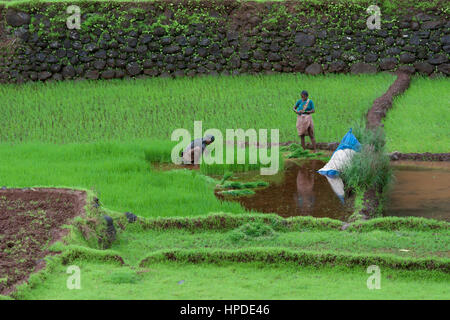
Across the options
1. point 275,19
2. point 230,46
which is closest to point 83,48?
point 230,46

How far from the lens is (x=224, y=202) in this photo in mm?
7270

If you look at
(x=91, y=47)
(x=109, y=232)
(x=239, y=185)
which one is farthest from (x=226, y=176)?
(x=91, y=47)

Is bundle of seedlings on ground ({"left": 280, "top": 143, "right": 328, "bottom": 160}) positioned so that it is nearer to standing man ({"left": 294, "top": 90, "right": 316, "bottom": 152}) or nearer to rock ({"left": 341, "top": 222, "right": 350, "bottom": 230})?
standing man ({"left": 294, "top": 90, "right": 316, "bottom": 152})

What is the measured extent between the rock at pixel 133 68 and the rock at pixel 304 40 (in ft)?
10.4

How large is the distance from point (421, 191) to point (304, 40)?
287 inches

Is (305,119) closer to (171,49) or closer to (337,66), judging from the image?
(337,66)

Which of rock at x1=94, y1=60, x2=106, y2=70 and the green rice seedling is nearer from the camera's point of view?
the green rice seedling

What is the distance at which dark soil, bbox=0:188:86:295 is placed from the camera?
4.86m

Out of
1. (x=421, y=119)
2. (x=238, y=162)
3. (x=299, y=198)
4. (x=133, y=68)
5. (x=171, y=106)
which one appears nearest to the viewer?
(x=299, y=198)

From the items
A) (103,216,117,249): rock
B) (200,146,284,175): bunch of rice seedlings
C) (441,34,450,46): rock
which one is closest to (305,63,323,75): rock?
(441,34,450,46): rock

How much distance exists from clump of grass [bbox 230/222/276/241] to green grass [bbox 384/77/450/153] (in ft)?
14.4

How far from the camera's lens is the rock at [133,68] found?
1478 centimetres

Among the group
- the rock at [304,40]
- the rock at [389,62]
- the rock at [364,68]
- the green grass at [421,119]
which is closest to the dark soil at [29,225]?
the green grass at [421,119]

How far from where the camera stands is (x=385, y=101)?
1210cm
